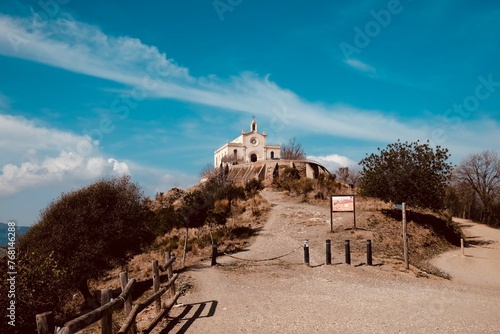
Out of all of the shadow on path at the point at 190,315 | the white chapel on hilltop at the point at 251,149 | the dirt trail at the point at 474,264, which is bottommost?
the dirt trail at the point at 474,264

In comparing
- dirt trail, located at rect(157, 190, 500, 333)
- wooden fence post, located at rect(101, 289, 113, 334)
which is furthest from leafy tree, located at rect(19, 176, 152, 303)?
wooden fence post, located at rect(101, 289, 113, 334)

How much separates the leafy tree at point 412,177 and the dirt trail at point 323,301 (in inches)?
480

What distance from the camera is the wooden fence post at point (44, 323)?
4.35 metres

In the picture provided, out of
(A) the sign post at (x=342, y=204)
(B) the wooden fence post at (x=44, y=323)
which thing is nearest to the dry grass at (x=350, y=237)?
(A) the sign post at (x=342, y=204)

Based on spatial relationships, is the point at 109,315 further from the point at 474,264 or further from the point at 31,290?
the point at 474,264

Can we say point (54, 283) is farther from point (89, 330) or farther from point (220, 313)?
point (220, 313)

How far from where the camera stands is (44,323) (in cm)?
439

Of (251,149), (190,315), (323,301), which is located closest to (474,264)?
(323,301)

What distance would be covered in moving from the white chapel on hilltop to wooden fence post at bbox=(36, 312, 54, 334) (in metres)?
75.9

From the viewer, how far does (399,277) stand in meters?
14.7

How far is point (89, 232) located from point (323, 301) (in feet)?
37.5

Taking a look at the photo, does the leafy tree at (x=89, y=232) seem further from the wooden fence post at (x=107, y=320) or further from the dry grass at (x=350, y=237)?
the wooden fence post at (x=107, y=320)

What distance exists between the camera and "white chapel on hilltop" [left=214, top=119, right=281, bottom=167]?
81.8 m

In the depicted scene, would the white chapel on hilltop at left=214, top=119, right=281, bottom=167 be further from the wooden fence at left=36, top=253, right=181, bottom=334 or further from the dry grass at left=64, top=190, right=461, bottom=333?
the wooden fence at left=36, top=253, right=181, bottom=334
